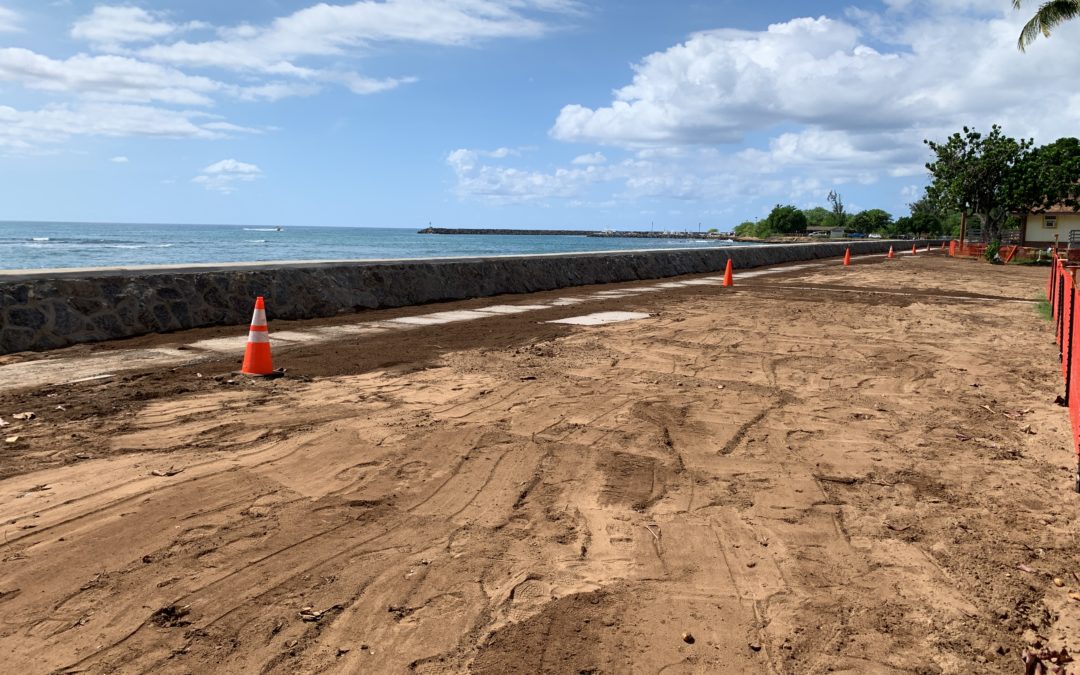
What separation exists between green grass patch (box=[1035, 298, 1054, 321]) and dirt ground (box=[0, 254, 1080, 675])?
6516mm

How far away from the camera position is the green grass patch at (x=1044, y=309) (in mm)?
12344

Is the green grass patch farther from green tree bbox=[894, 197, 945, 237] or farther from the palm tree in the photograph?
green tree bbox=[894, 197, 945, 237]

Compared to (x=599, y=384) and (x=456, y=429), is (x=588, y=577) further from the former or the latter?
(x=599, y=384)

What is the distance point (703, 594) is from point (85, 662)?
7.23ft

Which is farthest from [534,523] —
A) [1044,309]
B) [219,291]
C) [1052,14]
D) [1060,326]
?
[1052,14]

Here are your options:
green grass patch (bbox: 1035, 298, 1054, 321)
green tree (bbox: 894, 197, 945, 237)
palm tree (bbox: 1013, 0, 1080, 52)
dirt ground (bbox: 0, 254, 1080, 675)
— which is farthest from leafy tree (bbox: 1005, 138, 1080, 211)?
green tree (bbox: 894, 197, 945, 237)

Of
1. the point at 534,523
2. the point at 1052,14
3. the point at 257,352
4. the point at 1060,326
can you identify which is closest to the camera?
the point at 534,523

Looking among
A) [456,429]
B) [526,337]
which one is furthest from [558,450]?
[526,337]

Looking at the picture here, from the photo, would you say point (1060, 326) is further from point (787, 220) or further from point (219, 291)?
point (787, 220)

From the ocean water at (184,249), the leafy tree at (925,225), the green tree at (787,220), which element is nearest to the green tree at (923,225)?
the leafy tree at (925,225)

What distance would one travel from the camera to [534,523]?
360cm

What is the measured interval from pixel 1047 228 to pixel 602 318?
177ft

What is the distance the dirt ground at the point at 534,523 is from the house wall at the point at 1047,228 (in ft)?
178

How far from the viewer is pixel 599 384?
6582 millimetres
